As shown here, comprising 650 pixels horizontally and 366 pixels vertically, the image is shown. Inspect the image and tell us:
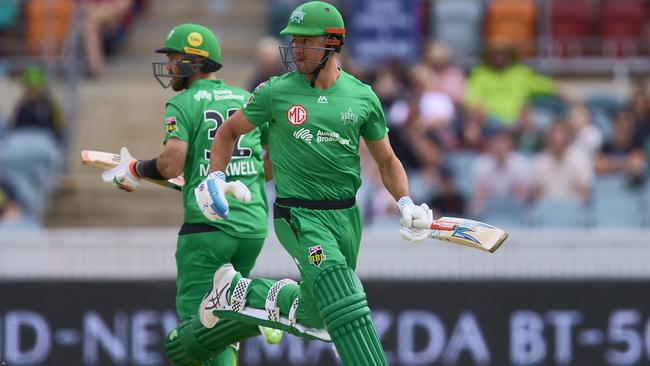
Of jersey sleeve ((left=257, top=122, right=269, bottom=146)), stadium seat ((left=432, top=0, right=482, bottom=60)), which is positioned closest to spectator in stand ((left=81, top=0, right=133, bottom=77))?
stadium seat ((left=432, top=0, right=482, bottom=60))

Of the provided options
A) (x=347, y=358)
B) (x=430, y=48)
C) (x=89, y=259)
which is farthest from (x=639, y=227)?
(x=347, y=358)

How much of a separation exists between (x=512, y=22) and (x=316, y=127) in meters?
9.19

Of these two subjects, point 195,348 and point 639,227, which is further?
point 639,227

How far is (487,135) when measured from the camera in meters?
15.5

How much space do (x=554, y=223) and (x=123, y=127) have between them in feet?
17.4

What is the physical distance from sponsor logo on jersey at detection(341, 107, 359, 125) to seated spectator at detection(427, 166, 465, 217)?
5429 millimetres

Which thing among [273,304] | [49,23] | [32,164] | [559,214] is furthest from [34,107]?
[273,304]

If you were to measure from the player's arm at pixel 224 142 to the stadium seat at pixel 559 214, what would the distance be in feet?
18.4

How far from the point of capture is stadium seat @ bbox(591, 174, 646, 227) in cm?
1435

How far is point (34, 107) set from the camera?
52.5ft

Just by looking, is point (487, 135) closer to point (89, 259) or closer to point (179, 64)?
point (89, 259)

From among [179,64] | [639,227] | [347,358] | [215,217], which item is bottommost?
[639,227]

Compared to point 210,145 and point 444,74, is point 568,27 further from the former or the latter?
point 210,145

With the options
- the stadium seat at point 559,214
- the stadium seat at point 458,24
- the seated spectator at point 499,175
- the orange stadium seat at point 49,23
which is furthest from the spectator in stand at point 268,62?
the orange stadium seat at point 49,23
